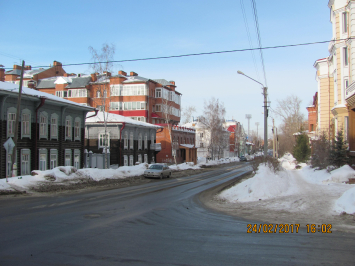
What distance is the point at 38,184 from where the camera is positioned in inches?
798

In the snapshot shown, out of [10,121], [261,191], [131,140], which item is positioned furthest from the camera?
[131,140]

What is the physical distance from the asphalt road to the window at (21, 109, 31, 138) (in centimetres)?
1436

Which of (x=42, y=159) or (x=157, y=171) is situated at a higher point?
(x=42, y=159)

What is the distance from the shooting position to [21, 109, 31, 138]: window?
80.0 ft

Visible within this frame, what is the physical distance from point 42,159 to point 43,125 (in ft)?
9.13

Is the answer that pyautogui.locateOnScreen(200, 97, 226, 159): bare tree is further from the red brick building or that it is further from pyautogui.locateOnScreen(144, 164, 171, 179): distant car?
pyautogui.locateOnScreen(144, 164, 171, 179): distant car

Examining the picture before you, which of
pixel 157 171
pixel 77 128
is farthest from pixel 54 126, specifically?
pixel 157 171

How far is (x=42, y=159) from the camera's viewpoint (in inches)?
1035

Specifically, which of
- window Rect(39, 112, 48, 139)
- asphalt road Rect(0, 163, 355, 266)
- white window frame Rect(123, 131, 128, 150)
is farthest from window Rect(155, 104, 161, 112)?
asphalt road Rect(0, 163, 355, 266)

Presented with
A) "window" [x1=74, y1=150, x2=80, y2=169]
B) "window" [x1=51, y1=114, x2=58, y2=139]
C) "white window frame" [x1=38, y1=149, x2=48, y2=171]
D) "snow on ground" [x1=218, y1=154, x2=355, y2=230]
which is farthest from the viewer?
"window" [x1=74, y1=150, x2=80, y2=169]

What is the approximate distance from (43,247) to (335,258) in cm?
590

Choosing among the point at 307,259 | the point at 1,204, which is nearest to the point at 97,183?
the point at 1,204

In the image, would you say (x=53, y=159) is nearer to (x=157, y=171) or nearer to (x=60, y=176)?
(x=60, y=176)

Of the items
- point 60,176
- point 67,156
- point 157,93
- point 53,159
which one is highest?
point 157,93
